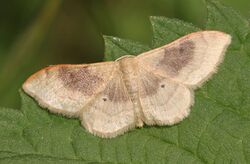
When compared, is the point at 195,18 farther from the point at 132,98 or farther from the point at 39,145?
the point at 39,145

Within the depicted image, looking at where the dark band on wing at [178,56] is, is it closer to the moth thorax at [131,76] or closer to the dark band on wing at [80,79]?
the moth thorax at [131,76]

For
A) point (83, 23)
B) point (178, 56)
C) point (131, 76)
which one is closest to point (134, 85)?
point (131, 76)

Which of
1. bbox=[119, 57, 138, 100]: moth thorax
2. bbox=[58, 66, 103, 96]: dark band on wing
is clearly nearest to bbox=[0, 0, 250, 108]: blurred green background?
bbox=[58, 66, 103, 96]: dark band on wing

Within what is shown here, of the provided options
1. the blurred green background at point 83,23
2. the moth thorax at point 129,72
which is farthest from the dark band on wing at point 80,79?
the blurred green background at point 83,23

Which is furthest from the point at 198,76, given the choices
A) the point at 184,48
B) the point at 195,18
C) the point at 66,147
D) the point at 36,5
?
the point at 36,5

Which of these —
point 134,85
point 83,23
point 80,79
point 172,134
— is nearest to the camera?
point 172,134

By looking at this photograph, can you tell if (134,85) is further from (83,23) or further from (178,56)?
(83,23)
